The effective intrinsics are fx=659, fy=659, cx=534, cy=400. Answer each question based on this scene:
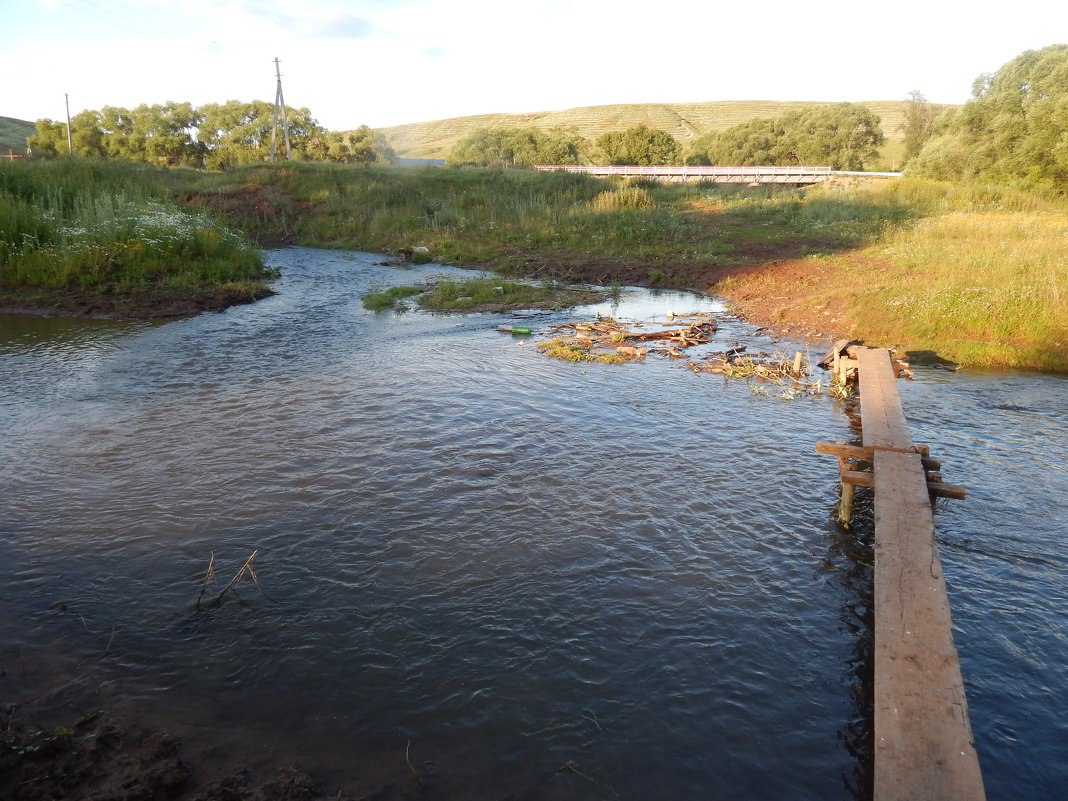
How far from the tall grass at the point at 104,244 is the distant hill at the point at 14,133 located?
39313 mm

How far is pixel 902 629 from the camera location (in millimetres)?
3883

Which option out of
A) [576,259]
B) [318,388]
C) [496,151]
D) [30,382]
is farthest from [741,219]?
[496,151]

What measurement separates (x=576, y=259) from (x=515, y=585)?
17.2 metres

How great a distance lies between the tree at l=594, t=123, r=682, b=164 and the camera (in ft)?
206

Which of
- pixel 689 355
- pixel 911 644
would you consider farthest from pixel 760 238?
pixel 911 644

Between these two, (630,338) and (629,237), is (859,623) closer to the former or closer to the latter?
(630,338)

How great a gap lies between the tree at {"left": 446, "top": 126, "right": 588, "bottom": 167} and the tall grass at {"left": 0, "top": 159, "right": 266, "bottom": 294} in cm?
5208

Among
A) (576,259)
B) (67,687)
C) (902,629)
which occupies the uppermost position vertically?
(576,259)

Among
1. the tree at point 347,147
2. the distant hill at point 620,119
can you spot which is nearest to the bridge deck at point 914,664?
the tree at point 347,147

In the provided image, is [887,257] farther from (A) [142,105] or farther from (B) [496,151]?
(A) [142,105]

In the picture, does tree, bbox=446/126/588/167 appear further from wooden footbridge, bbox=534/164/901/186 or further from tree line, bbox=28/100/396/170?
wooden footbridge, bbox=534/164/901/186

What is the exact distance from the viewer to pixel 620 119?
125000mm

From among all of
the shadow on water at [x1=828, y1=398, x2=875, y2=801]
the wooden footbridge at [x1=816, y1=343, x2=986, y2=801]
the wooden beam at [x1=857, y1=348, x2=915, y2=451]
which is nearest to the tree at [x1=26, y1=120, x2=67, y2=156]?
the wooden beam at [x1=857, y1=348, x2=915, y2=451]

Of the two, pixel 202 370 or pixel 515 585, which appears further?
pixel 202 370
